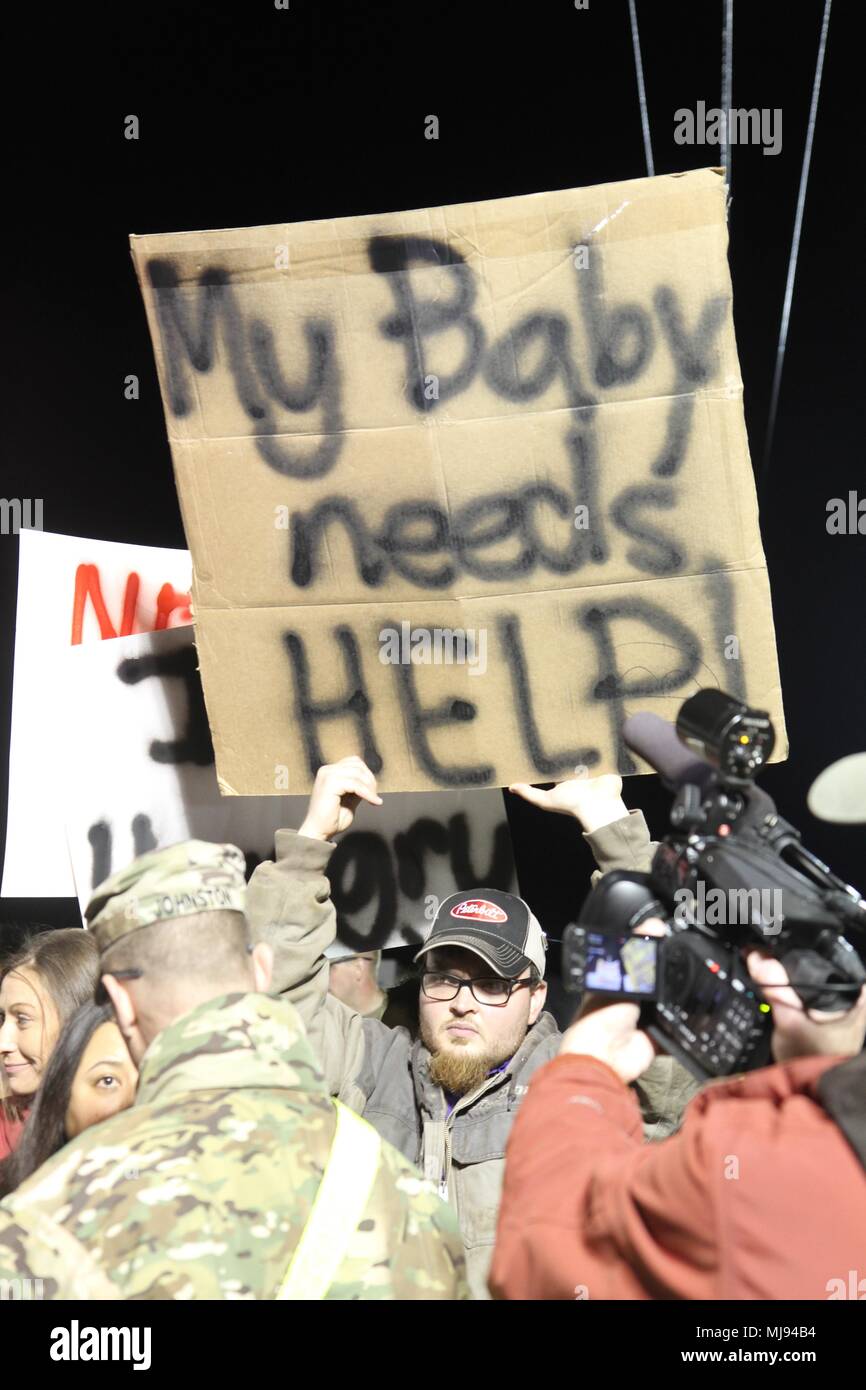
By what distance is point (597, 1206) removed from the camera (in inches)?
51.6

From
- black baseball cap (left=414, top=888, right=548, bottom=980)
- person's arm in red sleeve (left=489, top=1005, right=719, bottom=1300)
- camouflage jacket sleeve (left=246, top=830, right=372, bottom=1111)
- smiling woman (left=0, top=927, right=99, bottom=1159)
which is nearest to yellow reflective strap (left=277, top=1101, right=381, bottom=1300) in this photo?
person's arm in red sleeve (left=489, top=1005, right=719, bottom=1300)

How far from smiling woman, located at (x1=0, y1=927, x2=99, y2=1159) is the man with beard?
0.47 m

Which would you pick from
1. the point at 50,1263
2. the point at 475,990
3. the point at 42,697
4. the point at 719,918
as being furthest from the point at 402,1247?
the point at 42,697

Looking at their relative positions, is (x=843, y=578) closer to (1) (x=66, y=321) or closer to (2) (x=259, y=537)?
(2) (x=259, y=537)

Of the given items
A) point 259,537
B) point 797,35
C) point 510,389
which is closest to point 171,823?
point 259,537

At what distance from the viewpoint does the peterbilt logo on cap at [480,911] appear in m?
2.53

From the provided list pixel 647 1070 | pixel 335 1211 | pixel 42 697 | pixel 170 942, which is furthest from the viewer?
pixel 42 697

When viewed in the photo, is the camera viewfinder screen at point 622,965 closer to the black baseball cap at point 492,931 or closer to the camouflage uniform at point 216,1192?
the camouflage uniform at point 216,1192

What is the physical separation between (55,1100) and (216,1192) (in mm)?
668

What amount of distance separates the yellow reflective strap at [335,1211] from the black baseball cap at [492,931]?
0.95 meters

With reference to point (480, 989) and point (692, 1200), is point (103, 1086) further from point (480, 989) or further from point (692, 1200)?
point (692, 1200)

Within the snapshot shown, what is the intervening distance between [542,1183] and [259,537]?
55.8 inches

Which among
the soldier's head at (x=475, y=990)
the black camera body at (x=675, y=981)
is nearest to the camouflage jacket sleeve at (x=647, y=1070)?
the soldier's head at (x=475, y=990)
